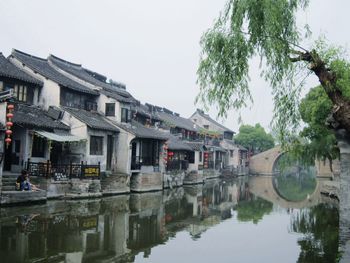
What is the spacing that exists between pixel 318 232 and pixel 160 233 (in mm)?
6449

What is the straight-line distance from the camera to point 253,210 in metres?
23.3

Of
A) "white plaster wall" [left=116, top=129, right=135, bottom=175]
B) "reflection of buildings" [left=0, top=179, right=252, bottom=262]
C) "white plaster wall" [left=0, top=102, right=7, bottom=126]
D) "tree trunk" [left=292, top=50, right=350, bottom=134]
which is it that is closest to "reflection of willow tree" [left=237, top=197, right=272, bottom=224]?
"reflection of buildings" [left=0, top=179, right=252, bottom=262]

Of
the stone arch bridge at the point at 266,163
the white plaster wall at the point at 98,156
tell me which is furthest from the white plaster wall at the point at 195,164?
the stone arch bridge at the point at 266,163

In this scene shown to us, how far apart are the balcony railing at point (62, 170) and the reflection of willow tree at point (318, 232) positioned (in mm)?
Answer: 11804

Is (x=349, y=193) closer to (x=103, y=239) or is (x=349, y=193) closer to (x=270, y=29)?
(x=270, y=29)

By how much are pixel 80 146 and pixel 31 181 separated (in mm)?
4707

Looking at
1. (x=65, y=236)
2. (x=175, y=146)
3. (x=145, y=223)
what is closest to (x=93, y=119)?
(x=145, y=223)

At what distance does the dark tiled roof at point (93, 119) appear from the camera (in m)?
24.5

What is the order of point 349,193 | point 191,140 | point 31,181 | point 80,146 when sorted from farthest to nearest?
point 191,140 → point 80,146 → point 31,181 → point 349,193

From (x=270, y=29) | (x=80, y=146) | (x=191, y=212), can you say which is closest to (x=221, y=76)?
(x=270, y=29)

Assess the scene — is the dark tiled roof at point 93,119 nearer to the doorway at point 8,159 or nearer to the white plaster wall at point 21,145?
the white plaster wall at point 21,145

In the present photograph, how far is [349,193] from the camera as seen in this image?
30.1 feet

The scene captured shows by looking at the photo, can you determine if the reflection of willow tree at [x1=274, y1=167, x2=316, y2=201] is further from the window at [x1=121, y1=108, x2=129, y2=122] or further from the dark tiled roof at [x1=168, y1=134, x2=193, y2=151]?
the window at [x1=121, y1=108, x2=129, y2=122]

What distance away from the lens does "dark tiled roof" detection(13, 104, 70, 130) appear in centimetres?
2106
